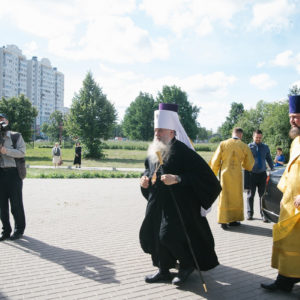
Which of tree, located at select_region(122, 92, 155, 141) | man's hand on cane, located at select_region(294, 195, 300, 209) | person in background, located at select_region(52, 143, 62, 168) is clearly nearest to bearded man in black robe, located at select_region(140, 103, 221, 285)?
man's hand on cane, located at select_region(294, 195, 300, 209)

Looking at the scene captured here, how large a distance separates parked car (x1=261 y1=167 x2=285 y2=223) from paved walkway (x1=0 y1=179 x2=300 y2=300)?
1.77 ft

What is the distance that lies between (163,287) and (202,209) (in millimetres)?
1053

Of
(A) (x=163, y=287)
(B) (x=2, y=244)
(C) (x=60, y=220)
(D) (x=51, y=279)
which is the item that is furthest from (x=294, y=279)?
(C) (x=60, y=220)

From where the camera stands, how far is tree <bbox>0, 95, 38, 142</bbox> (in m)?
37.4

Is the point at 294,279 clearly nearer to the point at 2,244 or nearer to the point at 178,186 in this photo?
the point at 178,186

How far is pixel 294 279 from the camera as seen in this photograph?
375cm

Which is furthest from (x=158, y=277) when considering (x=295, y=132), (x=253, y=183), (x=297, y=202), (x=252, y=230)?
(x=253, y=183)

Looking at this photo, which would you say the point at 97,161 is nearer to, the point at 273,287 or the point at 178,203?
the point at 178,203

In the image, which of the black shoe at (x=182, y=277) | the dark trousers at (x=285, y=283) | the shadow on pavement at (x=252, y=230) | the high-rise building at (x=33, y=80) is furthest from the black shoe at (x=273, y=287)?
the high-rise building at (x=33, y=80)

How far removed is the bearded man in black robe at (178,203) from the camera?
401cm

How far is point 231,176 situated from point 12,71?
14085 centimetres

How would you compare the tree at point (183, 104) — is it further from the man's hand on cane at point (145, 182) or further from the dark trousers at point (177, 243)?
the dark trousers at point (177, 243)

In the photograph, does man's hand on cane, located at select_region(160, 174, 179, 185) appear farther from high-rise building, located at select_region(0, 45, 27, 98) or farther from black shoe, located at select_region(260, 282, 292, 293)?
high-rise building, located at select_region(0, 45, 27, 98)

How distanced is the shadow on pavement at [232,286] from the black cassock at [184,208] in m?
0.27
